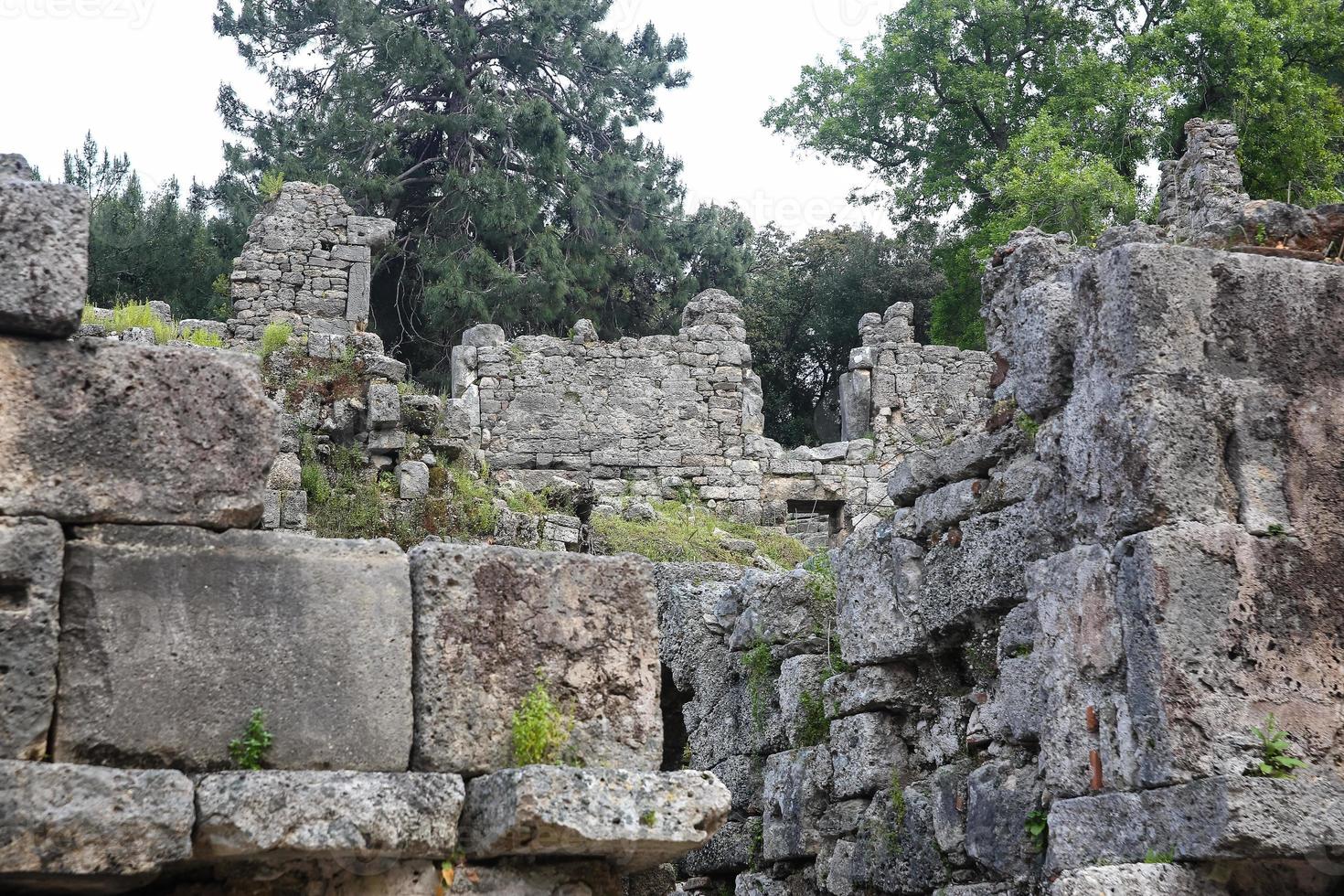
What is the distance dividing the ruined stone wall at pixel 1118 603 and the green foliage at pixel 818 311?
20.1 m

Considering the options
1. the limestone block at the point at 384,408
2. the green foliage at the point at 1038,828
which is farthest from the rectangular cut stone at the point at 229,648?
the limestone block at the point at 384,408

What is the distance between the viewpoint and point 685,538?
16.2 meters

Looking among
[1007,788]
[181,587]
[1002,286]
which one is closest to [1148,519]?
[1007,788]

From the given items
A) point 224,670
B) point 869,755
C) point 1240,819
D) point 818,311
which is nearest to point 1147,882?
point 1240,819

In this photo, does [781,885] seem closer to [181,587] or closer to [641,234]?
[181,587]

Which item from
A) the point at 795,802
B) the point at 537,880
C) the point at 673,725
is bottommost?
the point at 795,802

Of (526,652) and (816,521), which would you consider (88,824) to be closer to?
(526,652)

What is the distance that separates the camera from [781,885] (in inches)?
303

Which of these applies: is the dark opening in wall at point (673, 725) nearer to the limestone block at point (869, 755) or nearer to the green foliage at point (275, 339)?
the limestone block at point (869, 755)

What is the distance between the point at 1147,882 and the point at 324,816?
96.9 inches

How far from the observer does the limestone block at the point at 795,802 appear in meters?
7.42

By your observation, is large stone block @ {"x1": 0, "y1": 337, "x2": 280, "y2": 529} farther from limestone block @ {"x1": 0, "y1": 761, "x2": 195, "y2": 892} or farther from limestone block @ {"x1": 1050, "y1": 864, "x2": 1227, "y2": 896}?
limestone block @ {"x1": 1050, "y1": 864, "x2": 1227, "y2": 896}

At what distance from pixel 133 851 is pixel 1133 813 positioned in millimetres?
3026

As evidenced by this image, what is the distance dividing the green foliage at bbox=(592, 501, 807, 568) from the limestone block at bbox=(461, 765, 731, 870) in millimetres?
9736
